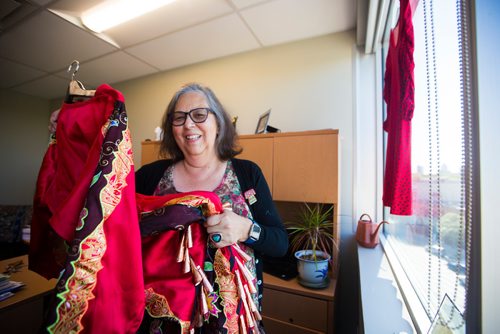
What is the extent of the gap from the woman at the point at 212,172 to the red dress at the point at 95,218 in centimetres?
41

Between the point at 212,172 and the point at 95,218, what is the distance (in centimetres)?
62

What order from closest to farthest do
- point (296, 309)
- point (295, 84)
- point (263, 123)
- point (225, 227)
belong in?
point (225, 227) < point (296, 309) < point (263, 123) < point (295, 84)

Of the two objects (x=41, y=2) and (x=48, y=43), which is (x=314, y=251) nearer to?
(x=41, y=2)

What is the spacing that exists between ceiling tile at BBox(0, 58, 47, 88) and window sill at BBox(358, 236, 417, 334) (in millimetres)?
4271

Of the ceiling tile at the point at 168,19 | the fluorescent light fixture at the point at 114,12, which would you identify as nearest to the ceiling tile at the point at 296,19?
the ceiling tile at the point at 168,19

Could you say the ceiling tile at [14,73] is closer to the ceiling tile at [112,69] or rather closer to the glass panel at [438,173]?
the ceiling tile at [112,69]

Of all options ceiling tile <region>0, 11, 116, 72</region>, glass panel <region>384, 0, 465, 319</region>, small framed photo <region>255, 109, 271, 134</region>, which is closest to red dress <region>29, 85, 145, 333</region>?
glass panel <region>384, 0, 465, 319</region>

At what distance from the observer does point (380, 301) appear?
106 centimetres

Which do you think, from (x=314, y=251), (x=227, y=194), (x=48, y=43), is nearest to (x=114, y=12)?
(x=48, y=43)

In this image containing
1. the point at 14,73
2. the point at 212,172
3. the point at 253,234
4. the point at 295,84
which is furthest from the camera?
the point at 14,73

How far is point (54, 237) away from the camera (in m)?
0.70

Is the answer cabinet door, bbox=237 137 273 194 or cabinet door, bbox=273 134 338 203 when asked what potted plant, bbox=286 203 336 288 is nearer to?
cabinet door, bbox=273 134 338 203

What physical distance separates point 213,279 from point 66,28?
267cm

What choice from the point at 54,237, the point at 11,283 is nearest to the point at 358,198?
the point at 54,237
